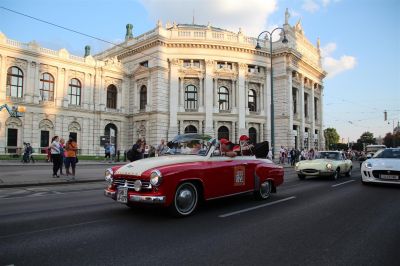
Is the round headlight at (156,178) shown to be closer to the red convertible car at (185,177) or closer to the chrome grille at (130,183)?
the red convertible car at (185,177)

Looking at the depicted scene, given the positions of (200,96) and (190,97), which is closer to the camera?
(200,96)

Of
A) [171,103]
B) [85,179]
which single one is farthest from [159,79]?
[85,179]

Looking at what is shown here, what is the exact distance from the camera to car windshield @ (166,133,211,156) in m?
7.09

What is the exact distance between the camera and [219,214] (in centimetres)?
646

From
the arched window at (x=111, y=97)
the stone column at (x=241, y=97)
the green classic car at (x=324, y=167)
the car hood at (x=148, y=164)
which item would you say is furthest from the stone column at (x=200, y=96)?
the car hood at (x=148, y=164)

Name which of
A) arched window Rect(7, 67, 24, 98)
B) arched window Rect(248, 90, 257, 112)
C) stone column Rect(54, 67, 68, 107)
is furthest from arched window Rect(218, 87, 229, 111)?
arched window Rect(7, 67, 24, 98)

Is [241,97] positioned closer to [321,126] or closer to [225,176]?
[321,126]

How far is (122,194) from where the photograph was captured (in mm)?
5895

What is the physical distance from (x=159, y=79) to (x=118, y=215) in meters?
36.1

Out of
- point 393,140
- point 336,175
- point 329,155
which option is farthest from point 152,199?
point 393,140

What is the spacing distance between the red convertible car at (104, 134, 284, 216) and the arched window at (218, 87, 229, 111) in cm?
3694

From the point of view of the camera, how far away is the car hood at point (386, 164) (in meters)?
11.0

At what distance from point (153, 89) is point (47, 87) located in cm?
1255

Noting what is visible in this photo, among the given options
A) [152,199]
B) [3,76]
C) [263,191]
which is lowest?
[263,191]
